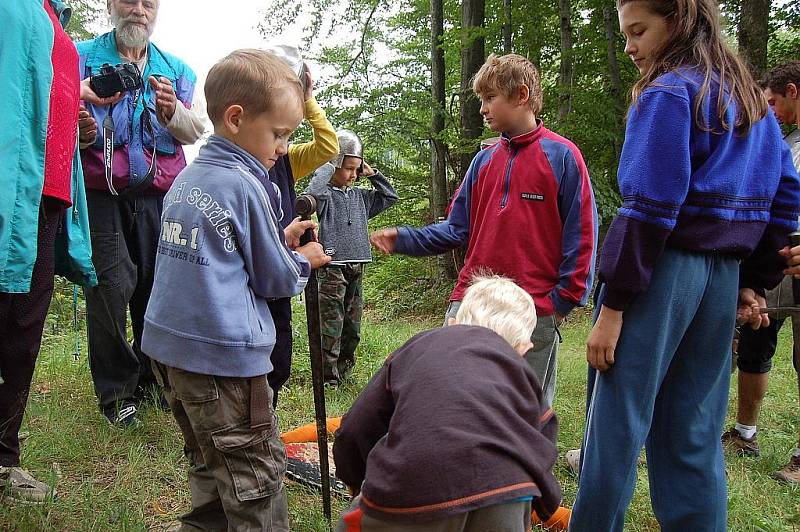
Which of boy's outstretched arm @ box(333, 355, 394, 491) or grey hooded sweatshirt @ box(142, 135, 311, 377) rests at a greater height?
grey hooded sweatshirt @ box(142, 135, 311, 377)

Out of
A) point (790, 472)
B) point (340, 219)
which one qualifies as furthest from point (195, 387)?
point (340, 219)

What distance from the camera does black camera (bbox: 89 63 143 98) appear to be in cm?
294

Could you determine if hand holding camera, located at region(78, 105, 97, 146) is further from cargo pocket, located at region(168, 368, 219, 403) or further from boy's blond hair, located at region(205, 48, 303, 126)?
cargo pocket, located at region(168, 368, 219, 403)

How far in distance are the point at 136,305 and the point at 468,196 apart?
189cm

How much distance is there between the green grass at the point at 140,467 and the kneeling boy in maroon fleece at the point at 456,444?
105 centimetres

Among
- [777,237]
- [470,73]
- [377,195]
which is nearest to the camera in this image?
[777,237]

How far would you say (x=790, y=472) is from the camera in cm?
315

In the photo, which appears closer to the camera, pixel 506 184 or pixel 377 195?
pixel 506 184

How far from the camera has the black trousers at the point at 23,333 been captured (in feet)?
7.66

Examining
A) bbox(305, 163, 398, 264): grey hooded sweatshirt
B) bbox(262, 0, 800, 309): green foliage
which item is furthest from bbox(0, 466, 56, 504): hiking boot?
bbox(262, 0, 800, 309): green foliage

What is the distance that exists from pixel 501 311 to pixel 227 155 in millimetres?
1021

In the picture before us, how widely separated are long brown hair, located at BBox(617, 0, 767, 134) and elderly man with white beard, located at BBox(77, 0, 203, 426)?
221 cm

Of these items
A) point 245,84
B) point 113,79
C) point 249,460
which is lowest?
point 249,460

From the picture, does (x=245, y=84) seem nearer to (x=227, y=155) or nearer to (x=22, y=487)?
(x=227, y=155)
